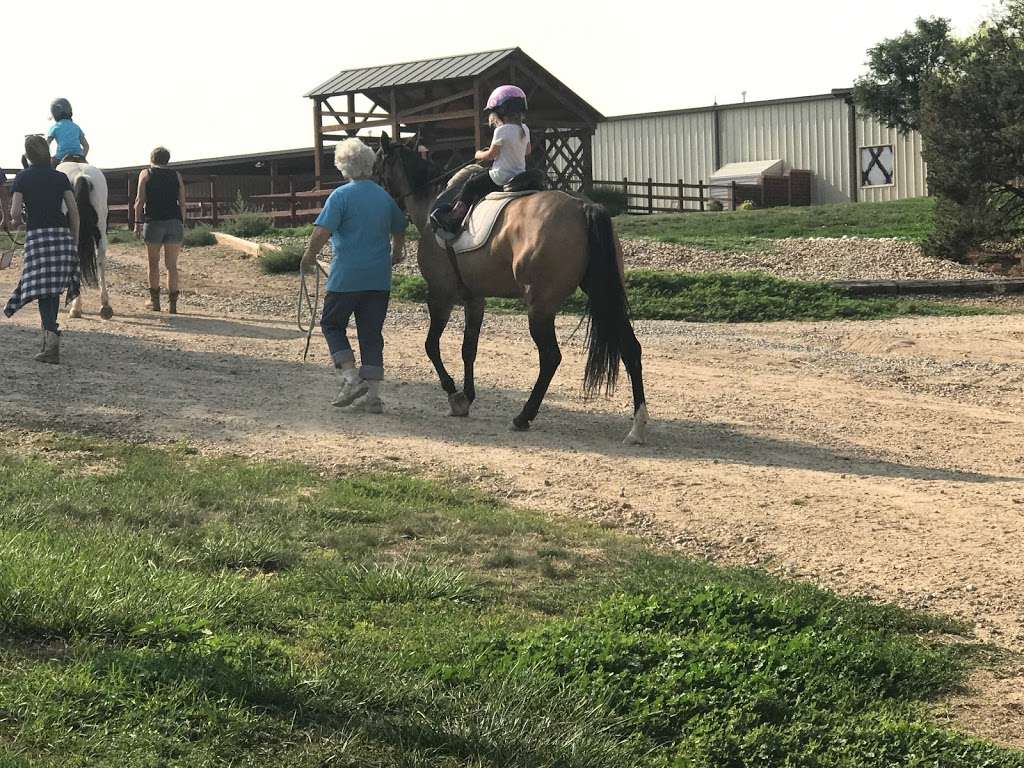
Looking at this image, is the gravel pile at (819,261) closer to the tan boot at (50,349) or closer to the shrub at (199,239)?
the shrub at (199,239)

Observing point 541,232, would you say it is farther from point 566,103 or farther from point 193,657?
point 566,103

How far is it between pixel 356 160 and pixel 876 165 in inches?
1657

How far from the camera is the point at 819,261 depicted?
22.5 metres

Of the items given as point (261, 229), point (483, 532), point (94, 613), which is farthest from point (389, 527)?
point (261, 229)

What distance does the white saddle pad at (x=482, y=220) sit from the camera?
10570 millimetres

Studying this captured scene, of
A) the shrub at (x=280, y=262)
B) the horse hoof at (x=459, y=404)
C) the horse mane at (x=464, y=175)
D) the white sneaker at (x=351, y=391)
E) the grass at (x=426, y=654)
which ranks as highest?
the horse mane at (x=464, y=175)

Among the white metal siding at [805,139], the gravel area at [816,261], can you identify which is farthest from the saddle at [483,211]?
the white metal siding at [805,139]

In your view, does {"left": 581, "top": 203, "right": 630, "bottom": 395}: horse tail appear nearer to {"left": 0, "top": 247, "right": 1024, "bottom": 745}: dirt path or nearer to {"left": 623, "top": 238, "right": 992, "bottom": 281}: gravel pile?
{"left": 0, "top": 247, "right": 1024, "bottom": 745}: dirt path

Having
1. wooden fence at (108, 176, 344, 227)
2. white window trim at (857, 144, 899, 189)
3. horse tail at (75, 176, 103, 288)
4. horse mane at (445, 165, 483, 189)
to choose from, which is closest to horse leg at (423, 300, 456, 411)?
horse mane at (445, 165, 483, 189)

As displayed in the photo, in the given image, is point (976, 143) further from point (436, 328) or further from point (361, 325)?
point (361, 325)

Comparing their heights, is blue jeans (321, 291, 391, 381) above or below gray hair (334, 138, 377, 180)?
below

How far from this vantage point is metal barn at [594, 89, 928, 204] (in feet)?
162

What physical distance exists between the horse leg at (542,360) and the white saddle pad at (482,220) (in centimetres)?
81

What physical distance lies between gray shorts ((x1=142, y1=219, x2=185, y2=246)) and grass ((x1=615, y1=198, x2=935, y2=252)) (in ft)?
34.0
